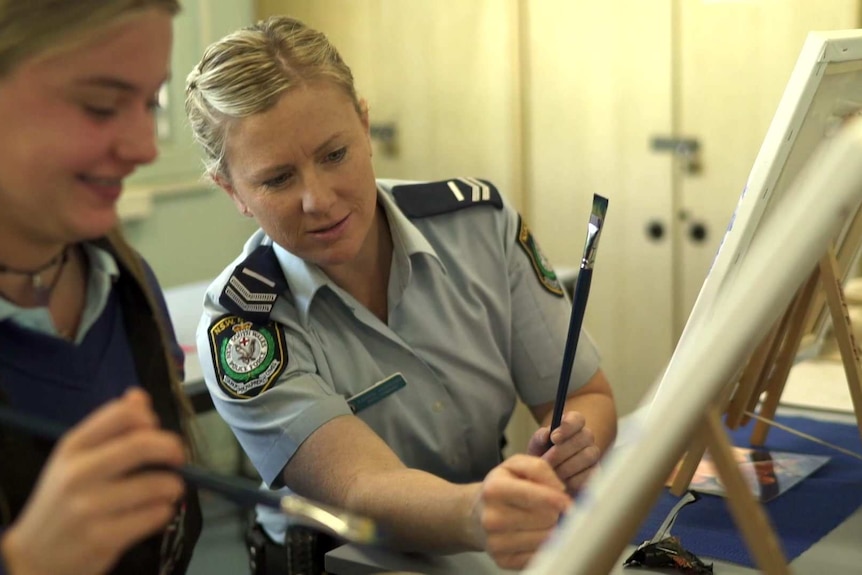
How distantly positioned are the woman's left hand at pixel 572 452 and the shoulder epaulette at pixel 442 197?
0.44 meters

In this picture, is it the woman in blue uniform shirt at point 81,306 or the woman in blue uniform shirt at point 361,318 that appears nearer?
the woman in blue uniform shirt at point 81,306

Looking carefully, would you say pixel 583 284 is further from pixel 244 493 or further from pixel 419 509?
pixel 244 493

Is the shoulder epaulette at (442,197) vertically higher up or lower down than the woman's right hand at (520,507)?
higher up

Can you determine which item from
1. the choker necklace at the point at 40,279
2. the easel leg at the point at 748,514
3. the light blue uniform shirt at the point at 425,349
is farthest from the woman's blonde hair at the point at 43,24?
the light blue uniform shirt at the point at 425,349

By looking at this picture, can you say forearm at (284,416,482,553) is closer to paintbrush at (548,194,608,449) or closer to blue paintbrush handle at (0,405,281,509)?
paintbrush at (548,194,608,449)

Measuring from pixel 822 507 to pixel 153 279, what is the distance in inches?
33.2

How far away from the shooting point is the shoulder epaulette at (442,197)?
1649mm

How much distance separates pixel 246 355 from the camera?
145 cm

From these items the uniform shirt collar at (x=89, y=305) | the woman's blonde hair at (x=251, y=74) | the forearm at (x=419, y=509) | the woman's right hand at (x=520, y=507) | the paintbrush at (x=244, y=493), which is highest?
the woman's blonde hair at (x=251, y=74)

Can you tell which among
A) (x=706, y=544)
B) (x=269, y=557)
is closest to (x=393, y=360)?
(x=269, y=557)

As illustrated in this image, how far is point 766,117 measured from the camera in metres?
2.97

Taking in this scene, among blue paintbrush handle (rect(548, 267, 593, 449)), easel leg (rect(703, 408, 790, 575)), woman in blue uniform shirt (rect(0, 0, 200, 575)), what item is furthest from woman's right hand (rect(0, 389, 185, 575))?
blue paintbrush handle (rect(548, 267, 593, 449))

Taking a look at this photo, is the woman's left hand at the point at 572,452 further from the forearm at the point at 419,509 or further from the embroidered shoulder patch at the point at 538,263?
the embroidered shoulder patch at the point at 538,263

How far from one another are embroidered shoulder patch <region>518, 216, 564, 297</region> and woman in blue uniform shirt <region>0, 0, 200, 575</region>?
770 millimetres
